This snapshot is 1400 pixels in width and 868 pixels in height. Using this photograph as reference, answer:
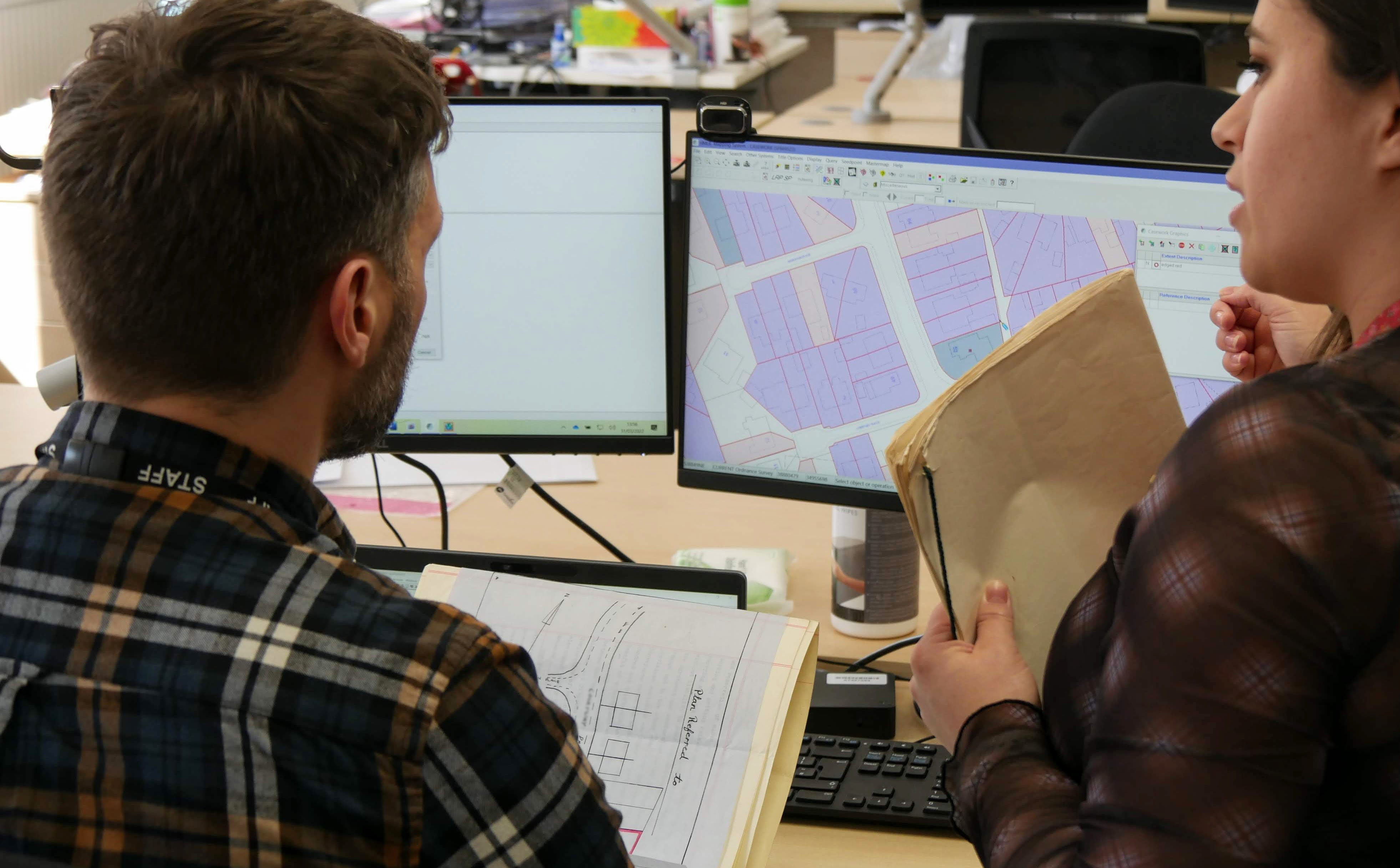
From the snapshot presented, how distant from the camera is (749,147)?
120 centimetres

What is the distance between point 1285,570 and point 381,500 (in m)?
1.12

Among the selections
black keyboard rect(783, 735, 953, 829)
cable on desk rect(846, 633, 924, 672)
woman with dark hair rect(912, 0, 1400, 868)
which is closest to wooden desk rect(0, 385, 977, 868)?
cable on desk rect(846, 633, 924, 672)

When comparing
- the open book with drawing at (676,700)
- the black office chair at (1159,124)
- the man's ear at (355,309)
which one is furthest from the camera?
the black office chair at (1159,124)

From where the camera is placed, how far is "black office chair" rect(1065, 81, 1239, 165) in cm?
217

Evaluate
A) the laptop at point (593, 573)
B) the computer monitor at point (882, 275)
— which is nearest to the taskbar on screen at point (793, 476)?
the computer monitor at point (882, 275)

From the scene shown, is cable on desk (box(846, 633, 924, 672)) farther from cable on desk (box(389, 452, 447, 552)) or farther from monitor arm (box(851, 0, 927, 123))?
monitor arm (box(851, 0, 927, 123))

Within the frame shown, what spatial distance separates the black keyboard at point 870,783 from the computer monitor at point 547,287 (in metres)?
0.37

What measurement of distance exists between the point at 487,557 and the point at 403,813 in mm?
590

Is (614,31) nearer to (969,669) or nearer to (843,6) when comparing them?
(843,6)

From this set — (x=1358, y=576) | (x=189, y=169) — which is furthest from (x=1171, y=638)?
(x=189, y=169)

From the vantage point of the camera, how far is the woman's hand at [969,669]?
81 centimetres

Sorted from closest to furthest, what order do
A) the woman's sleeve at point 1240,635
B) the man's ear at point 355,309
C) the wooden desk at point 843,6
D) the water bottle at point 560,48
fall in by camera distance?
1. the woman's sleeve at point 1240,635
2. the man's ear at point 355,309
3. the water bottle at point 560,48
4. the wooden desk at point 843,6

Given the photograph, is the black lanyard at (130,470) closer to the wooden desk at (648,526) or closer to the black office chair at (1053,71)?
the wooden desk at (648,526)

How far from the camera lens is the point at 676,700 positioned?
0.98 metres
